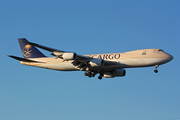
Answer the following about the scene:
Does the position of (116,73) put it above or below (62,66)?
below

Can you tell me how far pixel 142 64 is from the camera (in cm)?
4656

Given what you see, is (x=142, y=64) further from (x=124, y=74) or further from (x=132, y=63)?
(x=124, y=74)

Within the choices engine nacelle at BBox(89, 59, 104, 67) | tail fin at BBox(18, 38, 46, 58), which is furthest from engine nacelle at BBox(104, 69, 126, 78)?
tail fin at BBox(18, 38, 46, 58)

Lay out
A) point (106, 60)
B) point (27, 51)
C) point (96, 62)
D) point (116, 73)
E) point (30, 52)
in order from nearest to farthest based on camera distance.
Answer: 1. point (96, 62)
2. point (106, 60)
3. point (116, 73)
4. point (30, 52)
5. point (27, 51)

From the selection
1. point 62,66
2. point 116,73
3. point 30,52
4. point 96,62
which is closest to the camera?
point 96,62

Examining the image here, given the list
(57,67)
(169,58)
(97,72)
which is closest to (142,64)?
(169,58)

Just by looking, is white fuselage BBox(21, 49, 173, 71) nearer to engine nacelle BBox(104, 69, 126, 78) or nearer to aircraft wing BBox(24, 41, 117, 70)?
aircraft wing BBox(24, 41, 117, 70)

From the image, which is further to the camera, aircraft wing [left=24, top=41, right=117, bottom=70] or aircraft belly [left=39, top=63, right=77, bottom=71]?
aircraft belly [left=39, top=63, right=77, bottom=71]

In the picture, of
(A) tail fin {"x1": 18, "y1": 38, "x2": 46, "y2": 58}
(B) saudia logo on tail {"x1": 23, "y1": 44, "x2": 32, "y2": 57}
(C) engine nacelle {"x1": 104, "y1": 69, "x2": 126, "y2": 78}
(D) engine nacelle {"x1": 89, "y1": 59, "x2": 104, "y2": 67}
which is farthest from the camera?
(B) saudia logo on tail {"x1": 23, "y1": 44, "x2": 32, "y2": 57}

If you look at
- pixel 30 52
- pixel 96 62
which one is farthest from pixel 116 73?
pixel 30 52

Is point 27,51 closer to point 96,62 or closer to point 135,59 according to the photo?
point 96,62

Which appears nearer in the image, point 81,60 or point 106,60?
point 81,60

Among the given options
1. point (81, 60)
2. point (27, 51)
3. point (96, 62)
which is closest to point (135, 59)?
point (96, 62)

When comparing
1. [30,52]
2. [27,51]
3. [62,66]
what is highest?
[27,51]
